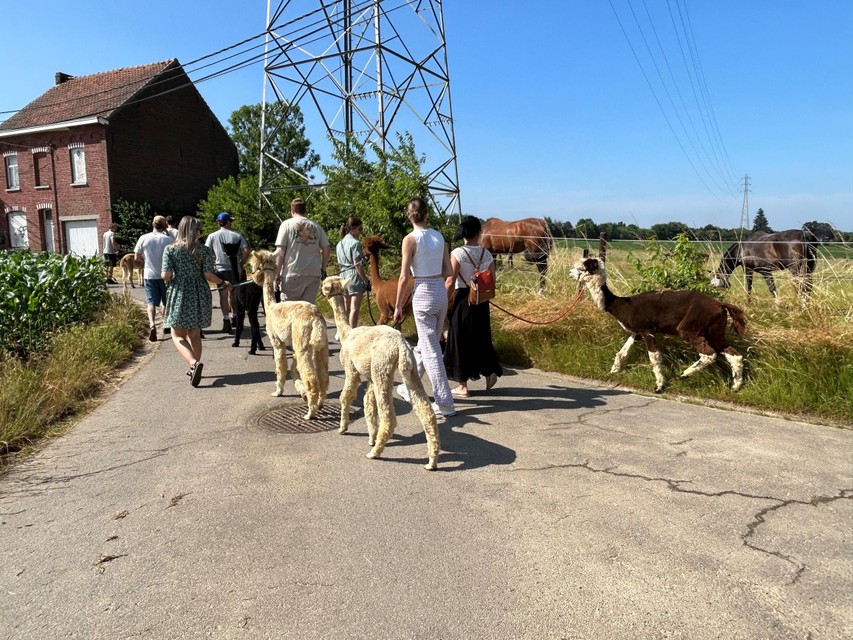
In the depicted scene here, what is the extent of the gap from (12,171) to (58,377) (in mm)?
30812

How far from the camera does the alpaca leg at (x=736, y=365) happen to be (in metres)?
6.24

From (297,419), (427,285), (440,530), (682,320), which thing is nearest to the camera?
(440,530)

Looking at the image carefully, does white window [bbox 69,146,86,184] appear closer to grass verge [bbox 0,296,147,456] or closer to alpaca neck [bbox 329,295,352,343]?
grass verge [bbox 0,296,147,456]

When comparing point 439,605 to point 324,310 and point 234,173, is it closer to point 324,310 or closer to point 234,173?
point 324,310

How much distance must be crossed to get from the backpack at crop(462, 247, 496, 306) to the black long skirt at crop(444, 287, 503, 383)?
180mm

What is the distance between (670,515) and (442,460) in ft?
5.92

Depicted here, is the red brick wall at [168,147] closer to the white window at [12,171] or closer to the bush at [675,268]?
the white window at [12,171]

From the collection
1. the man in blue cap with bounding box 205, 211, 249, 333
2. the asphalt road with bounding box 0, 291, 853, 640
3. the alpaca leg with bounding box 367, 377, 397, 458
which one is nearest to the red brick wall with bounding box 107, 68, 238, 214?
the man in blue cap with bounding box 205, 211, 249, 333

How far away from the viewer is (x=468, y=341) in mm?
6637

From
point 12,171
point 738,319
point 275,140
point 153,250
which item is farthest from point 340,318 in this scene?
point 275,140

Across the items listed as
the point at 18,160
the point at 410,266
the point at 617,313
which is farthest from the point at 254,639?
the point at 18,160

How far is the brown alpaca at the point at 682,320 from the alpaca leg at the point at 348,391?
3369 millimetres

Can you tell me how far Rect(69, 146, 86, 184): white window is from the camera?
2798 cm

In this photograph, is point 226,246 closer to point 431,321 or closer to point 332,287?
point 332,287
